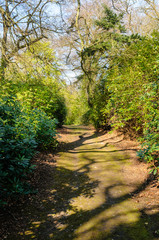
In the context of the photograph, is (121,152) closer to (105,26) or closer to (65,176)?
(65,176)

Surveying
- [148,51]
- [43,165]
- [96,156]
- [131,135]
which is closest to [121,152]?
[96,156]

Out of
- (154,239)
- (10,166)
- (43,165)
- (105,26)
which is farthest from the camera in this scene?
(105,26)

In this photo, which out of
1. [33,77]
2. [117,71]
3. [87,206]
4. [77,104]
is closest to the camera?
[87,206]

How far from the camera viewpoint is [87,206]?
3879mm

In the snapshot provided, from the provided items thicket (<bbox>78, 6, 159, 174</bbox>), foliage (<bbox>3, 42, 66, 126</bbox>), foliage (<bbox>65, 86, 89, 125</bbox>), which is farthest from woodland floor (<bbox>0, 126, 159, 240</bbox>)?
foliage (<bbox>65, 86, 89, 125</bbox>)

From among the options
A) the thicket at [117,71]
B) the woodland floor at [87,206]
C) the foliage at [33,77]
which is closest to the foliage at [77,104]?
the thicket at [117,71]

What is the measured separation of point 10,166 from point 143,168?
14.6 ft

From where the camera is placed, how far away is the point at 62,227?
3.21m

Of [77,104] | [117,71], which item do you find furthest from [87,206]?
[77,104]

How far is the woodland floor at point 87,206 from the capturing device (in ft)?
9.91

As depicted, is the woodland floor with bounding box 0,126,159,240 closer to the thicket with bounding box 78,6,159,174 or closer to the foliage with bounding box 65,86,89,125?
the thicket with bounding box 78,6,159,174

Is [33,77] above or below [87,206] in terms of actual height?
above

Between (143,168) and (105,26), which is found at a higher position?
(105,26)

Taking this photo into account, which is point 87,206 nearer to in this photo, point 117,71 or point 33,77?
point 33,77
